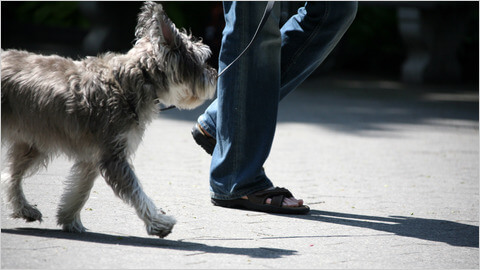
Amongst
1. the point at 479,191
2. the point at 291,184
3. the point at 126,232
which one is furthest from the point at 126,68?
the point at 479,191

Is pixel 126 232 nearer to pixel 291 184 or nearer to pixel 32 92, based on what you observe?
pixel 32 92

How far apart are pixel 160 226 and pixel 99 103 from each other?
0.78 meters

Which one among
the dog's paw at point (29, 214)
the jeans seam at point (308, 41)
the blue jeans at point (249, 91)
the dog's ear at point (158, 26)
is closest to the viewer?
the dog's ear at point (158, 26)

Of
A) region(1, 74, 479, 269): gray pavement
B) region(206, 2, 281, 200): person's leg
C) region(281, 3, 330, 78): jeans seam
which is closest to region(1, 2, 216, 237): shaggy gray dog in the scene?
region(1, 74, 479, 269): gray pavement

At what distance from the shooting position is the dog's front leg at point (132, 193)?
365 cm

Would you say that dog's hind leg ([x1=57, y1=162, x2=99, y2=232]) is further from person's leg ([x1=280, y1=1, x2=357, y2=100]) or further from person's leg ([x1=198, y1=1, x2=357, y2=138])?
person's leg ([x1=280, y1=1, x2=357, y2=100])

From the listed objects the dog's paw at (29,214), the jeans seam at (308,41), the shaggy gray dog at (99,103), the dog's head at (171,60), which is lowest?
the dog's paw at (29,214)

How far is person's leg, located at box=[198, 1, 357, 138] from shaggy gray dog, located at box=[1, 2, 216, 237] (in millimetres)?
1027

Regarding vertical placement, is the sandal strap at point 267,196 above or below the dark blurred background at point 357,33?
below

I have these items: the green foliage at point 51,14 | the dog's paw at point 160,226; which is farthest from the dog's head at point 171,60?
the green foliage at point 51,14

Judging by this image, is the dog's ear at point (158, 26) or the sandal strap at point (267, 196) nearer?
the dog's ear at point (158, 26)

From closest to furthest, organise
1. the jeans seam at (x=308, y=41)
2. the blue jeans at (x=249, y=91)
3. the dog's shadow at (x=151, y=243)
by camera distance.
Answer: the dog's shadow at (x=151, y=243), the blue jeans at (x=249, y=91), the jeans seam at (x=308, y=41)

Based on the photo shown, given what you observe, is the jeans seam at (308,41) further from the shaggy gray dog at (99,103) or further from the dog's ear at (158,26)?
the dog's ear at (158,26)

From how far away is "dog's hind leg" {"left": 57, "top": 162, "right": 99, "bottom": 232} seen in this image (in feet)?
12.6
